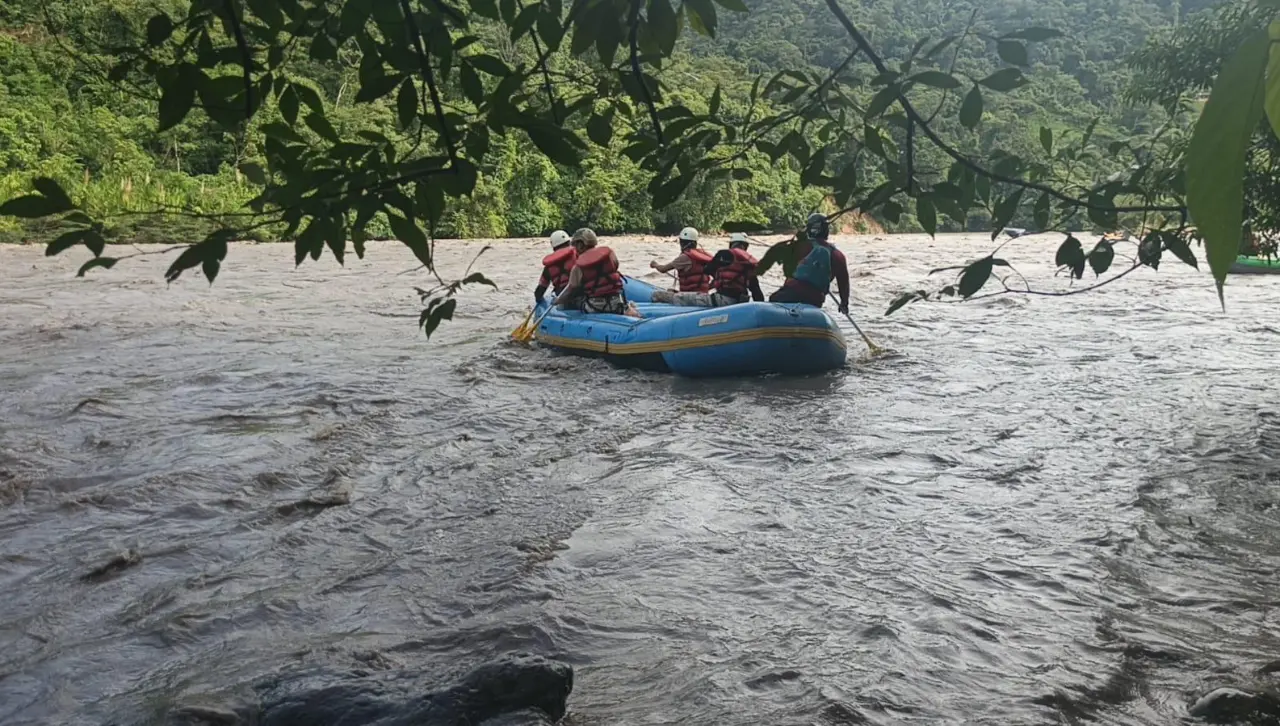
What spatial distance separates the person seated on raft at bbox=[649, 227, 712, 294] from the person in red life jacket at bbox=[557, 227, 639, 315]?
3.04ft

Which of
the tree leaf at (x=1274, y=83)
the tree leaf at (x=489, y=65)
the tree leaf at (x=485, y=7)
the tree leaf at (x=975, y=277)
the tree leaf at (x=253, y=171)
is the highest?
the tree leaf at (x=485, y=7)

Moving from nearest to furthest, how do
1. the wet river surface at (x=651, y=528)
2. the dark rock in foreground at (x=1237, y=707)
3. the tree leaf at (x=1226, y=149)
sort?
1. the tree leaf at (x=1226, y=149)
2. the dark rock in foreground at (x=1237, y=707)
3. the wet river surface at (x=651, y=528)

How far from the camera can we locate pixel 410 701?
3.38 metres

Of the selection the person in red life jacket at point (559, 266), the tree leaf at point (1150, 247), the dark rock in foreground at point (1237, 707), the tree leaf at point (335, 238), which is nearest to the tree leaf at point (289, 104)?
the tree leaf at point (335, 238)

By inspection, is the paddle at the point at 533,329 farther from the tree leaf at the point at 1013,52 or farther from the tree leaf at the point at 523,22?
the tree leaf at the point at 1013,52

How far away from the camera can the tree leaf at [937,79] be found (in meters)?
1.72

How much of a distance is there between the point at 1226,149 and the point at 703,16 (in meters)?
1.57

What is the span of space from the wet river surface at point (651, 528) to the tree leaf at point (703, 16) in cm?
239

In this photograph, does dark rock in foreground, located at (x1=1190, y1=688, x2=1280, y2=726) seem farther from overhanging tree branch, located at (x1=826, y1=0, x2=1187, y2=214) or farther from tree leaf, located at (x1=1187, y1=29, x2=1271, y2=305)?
tree leaf, located at (x1=1187, y1=29, x2=1271, y2=305)

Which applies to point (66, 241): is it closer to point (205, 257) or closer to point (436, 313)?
point (205, 257)

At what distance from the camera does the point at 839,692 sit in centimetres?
388

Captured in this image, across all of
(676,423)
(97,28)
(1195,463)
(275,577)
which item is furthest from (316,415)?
(97,28)

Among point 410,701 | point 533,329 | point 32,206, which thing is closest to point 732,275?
point 533,329

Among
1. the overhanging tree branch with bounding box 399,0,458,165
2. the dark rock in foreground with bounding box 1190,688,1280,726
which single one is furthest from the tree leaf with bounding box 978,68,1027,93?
the dark rock in foreground with bounding box 1190,688,1280,726
